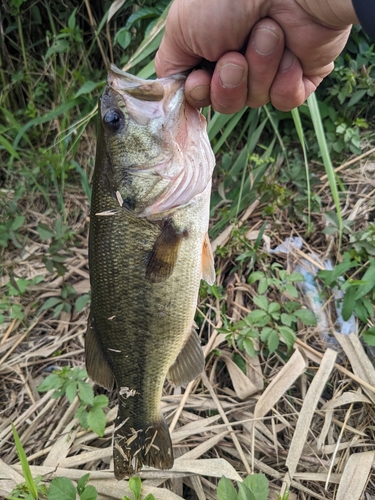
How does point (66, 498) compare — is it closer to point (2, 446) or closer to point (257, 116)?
point (2, 446)

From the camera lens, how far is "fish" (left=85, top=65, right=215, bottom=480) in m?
1.56

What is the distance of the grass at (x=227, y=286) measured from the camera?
80.1 inches

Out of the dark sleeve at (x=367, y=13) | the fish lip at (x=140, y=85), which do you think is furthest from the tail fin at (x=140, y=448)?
the dark sleeve at (x=367, y=13)

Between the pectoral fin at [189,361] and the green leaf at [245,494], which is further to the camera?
the pectoral fin at [189,361]

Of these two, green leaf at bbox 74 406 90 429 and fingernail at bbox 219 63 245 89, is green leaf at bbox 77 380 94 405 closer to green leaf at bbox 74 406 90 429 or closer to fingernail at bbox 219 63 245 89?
green leaf at bbox 74 406 90 429

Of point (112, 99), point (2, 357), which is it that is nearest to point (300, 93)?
point (112, 99)

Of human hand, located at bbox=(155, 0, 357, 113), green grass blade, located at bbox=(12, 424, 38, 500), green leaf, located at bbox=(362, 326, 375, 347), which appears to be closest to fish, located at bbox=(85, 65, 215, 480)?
human hand, located at bbox=(155, 0, 357, 113)

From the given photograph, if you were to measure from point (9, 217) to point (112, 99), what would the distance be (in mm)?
1968

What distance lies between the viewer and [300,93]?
1734mm

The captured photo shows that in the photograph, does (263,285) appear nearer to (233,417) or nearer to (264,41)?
(233,417)

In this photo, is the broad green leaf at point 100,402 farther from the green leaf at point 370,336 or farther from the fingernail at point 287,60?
the fingernail at point 287,60

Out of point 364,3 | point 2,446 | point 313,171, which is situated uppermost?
point 364,3

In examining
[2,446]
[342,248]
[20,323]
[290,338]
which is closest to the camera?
[290,338]

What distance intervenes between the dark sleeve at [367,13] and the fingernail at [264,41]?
1.17 feet
